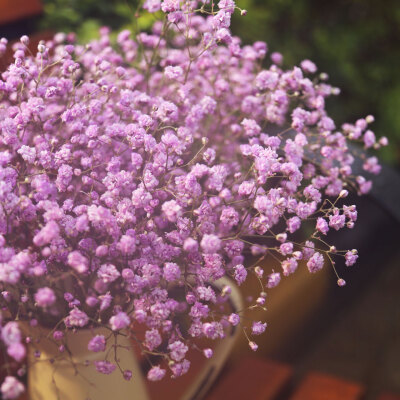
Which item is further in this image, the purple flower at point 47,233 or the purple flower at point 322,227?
the purple flower at point 322,227

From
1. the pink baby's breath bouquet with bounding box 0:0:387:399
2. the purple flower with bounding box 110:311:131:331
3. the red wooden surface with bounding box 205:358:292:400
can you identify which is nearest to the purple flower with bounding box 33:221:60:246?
the pink baby's breath bouquet with bounding box 0:0:387:399

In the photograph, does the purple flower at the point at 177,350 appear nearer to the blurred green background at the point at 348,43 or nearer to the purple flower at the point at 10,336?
the purple flower at the point at 10,336

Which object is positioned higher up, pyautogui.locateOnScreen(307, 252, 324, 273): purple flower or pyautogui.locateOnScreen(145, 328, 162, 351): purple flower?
pyautogui.locateOnScreen(307, 252, 324, 273): purple flower

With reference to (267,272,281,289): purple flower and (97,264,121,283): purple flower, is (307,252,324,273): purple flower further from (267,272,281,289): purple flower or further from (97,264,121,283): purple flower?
(97,264,121,283): purple flower

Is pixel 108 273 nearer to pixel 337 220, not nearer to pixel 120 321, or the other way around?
pixel 120 321

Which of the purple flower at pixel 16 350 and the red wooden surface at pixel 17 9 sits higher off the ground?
the purple flower at pixel 16 350

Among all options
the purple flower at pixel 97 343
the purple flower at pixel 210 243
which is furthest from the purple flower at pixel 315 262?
the purple flower at pixel 97 343
